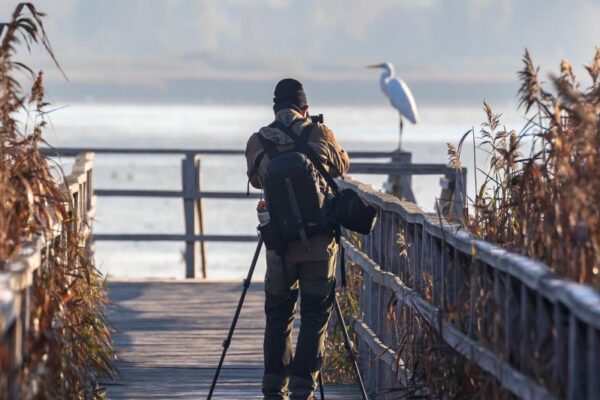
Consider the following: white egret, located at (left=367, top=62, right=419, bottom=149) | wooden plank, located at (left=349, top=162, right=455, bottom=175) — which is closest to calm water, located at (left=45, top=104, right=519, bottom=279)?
wooden plank, located at (left=349, top=162, right=455, bottom=175)

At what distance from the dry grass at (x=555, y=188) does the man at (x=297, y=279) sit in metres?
0.78

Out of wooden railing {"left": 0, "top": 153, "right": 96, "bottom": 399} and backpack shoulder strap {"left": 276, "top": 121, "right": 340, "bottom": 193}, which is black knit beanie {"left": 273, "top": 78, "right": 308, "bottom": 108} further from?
wooden railing {"left": 0, "top": 153, "right": 96, "bottom": 399}

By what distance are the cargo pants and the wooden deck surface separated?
0.93m

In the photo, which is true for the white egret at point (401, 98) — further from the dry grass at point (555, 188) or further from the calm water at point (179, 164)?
the dry grass at point (555, 188)

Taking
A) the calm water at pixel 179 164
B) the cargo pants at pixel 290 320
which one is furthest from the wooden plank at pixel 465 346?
the calm water at pixel 179 164

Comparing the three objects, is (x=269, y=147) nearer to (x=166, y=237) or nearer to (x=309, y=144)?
(x=309, y=144)

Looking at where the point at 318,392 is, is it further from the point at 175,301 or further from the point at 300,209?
the point at 175,301

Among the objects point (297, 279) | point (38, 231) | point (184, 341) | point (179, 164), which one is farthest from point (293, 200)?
point (179, 164)

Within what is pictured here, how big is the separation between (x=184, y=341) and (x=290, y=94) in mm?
3677

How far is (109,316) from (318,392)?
3.71 m

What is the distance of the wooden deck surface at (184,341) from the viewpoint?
922 cm

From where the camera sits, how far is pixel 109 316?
1245 centimetres

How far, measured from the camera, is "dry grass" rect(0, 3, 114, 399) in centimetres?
599

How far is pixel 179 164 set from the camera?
186 feet
